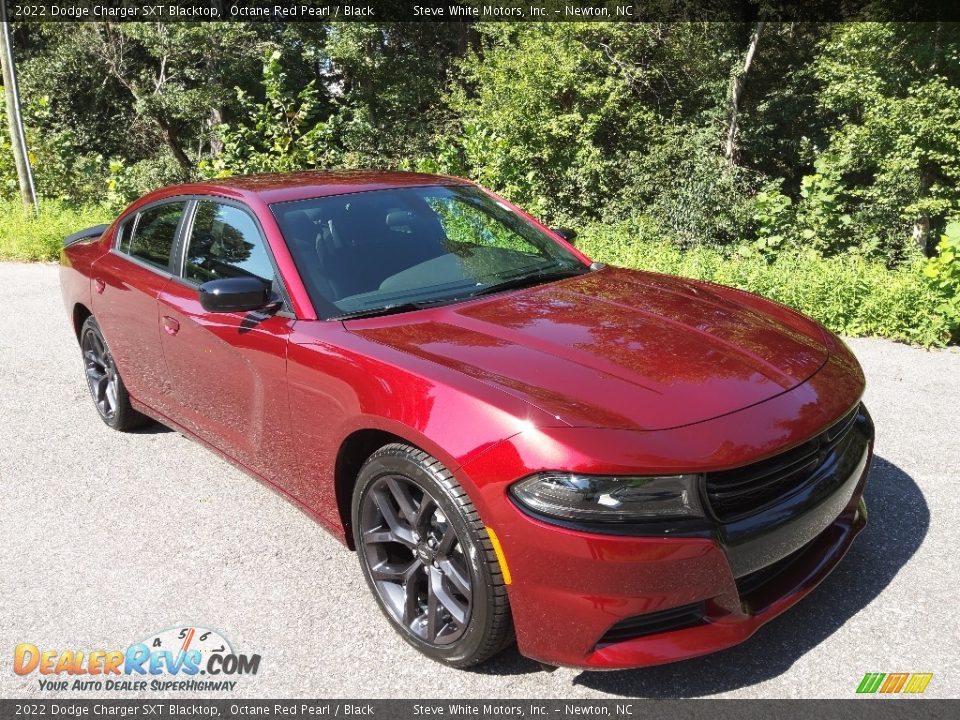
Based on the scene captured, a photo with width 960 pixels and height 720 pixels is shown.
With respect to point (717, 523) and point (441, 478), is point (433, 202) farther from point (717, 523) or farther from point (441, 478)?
point (717, 523)

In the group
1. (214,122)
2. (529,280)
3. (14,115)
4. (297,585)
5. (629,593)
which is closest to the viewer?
(629,593)

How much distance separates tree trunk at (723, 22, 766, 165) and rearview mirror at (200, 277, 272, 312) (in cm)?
2106

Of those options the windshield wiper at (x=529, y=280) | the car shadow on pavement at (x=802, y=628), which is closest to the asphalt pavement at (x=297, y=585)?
the car shadow on pavement at (x=802, y=628)

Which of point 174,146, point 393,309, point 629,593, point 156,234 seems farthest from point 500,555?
point 174,146

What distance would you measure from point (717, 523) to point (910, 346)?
4857 mm

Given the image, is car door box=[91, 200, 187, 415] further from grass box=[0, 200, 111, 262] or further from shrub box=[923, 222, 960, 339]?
grass box=[0, 200, 111, 262]

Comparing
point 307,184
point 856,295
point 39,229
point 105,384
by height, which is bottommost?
point 39,229

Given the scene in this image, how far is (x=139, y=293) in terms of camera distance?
4.17 m

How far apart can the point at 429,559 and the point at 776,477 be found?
3.76 feet

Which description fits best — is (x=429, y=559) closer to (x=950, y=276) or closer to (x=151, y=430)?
(x=151, y=430)

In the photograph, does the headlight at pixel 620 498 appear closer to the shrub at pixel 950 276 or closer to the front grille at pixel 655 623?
the front grille at pixel 655 623

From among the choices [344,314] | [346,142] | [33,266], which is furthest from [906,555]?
[346,142]

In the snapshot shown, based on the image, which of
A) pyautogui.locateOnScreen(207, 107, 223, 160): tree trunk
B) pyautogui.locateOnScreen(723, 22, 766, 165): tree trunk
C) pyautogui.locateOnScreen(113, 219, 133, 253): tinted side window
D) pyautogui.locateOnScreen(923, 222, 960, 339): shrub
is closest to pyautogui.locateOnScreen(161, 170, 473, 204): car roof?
pyautogui.locateOnScreen(113, 219, 133, 253): tinted side window

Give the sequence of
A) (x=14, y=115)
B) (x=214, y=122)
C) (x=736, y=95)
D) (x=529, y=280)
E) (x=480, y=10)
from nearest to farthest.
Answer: (x=529, y=280)
(x=14, y=115)
(x=736, y=95)
(x=480, y=10)
(x=214, y=122)
